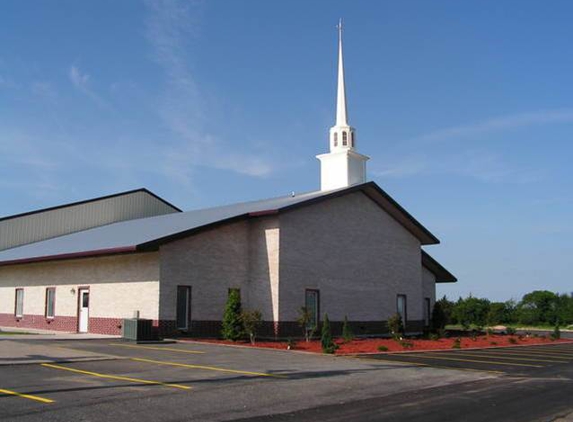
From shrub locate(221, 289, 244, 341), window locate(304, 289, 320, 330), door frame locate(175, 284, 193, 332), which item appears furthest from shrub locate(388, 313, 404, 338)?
door frame locate(175, 284, 193, 332)

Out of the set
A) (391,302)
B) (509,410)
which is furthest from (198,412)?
(391,302)

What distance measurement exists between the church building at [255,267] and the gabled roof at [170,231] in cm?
9

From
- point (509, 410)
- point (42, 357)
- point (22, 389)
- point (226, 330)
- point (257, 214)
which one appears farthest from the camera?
point (257, 214)

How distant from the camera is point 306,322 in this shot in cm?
2628

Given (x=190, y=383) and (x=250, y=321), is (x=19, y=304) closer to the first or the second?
(x=250, y=321)

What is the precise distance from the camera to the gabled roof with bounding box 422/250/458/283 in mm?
39000

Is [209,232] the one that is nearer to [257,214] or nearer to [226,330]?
[257,214]

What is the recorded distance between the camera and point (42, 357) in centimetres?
1645

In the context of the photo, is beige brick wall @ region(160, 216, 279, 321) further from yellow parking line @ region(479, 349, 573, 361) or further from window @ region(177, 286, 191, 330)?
yellow parking line @ region(479, 349, 573, 361)

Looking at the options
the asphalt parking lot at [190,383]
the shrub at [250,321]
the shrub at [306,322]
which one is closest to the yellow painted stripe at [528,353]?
the shrub at [306,322]

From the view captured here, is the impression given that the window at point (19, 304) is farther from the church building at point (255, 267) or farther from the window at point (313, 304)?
the window at point (313, 304)

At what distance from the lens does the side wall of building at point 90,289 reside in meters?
25.8

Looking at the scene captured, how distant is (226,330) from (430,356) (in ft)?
28.1

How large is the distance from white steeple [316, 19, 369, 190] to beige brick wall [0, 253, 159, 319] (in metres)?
11.9
